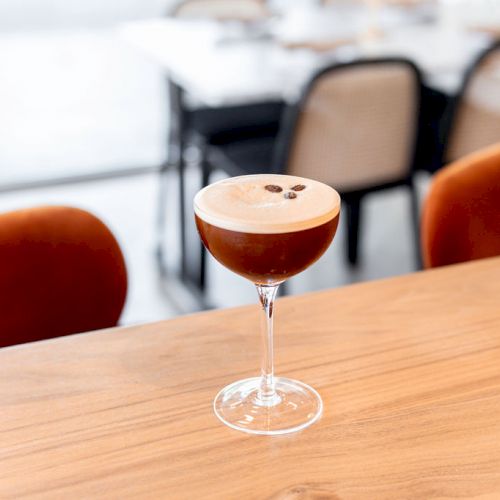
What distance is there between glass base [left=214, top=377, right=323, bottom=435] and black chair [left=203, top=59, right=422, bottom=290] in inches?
51.8

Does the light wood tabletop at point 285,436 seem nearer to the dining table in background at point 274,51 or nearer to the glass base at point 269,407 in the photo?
the glass base at point 269,407

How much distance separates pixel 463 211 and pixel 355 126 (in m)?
A: 0.95

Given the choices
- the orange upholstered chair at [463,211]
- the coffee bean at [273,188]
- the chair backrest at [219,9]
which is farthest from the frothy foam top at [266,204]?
the chair backrest at [219,9]

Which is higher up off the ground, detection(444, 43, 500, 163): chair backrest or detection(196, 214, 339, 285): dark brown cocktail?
detection(196, 214, 339, 285): dark brown cocktail

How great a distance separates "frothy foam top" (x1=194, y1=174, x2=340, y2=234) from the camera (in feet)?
2.03

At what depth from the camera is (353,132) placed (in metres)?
2.07

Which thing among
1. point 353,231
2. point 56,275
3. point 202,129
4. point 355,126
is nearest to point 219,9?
point 202,129

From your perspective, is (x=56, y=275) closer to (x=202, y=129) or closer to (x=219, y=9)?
(x=202, y=129)

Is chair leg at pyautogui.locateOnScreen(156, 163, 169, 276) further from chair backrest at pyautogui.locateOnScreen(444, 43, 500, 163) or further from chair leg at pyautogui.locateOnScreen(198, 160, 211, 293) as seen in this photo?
chair backrest at pyautogui.locateOnScreen(444, 43, 500, 163)

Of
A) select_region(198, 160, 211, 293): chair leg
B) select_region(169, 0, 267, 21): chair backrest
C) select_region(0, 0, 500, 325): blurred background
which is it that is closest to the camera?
select_region(0, 0, 500, 325): blurred background

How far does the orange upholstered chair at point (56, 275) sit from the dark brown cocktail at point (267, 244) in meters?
0.34

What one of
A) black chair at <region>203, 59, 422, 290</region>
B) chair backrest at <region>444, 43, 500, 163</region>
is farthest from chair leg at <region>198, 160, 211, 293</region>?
chair backrest at <region>444, 43, 500, 163</region>

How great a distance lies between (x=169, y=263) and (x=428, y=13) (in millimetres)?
1240

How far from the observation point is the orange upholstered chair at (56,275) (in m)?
0.94
